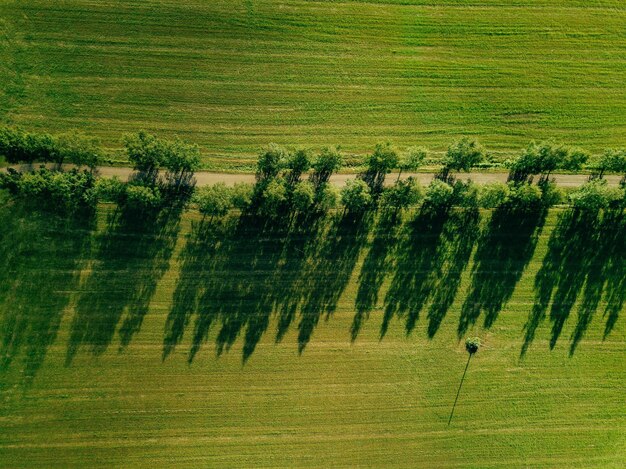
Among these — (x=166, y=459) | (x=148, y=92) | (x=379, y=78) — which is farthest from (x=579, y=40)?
(x=166, y=459)

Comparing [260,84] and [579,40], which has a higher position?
[579,40]

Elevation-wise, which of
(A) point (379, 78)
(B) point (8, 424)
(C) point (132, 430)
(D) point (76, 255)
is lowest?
(B) point (8, 424)

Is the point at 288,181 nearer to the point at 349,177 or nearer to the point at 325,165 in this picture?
the point at 325,165

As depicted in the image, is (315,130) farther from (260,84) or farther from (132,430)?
(132,430)

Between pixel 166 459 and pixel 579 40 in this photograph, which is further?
pixel 579 40

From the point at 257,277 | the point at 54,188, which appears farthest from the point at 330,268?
the point at 54,188

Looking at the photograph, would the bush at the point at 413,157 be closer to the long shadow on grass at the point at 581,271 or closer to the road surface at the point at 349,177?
the road surface at the point at 349,177

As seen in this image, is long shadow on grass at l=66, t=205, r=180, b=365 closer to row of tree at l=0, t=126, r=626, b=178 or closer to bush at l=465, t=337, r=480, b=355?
row of tree at l=0, t=126, r=626, b=178
